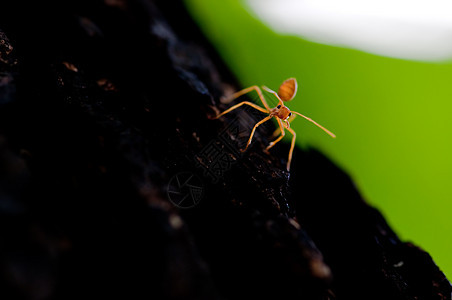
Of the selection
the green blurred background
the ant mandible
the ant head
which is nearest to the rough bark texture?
the ant mandible

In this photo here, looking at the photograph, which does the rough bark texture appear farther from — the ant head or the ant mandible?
the ant head

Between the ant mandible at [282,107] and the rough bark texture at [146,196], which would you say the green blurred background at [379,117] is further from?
the rough bark texture at [146,196]

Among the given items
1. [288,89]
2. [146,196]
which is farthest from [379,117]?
[146,196]

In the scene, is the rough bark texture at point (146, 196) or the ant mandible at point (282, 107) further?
the ant mandible at point (282, 107)

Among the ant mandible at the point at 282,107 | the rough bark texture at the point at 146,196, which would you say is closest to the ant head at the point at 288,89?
the ant mandible at the point at 282,107

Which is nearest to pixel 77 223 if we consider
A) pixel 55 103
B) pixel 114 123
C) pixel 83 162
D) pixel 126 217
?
pixel 126 217

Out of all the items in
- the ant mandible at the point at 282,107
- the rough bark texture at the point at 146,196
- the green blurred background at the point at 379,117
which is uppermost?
the green blurred background at the point at 379,117

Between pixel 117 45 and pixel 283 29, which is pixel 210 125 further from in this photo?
pixel 283 29
